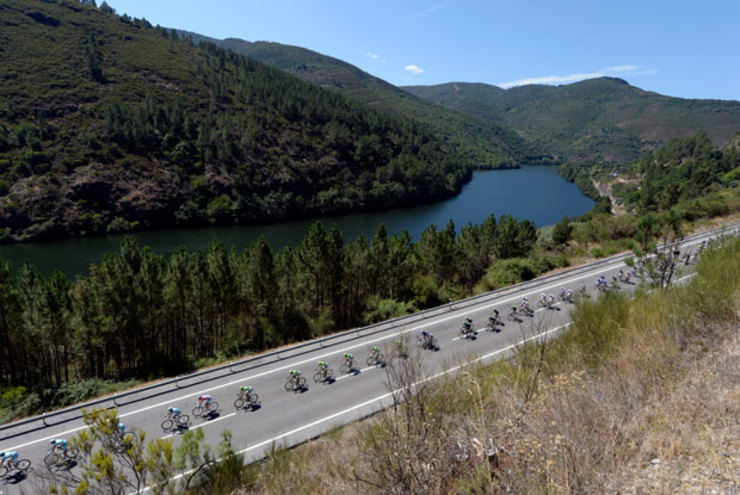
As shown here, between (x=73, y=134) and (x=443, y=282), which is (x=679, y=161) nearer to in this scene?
(x=443, y=282)

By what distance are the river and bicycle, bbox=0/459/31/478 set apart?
51133 mm

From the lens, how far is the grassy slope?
12.2 ft

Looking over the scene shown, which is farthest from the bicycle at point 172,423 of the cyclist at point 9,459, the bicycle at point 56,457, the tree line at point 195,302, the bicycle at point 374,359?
the tree line at point 195,302

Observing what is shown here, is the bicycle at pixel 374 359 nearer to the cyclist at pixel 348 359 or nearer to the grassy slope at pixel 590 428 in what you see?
the cyclist at pixel 348 359

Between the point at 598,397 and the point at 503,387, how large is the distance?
130 centimetres

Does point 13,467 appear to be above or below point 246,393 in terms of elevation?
below

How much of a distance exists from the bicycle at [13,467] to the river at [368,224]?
168ft

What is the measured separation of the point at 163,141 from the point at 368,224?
5919 centimetres

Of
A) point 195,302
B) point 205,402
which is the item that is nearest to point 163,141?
point 195,302

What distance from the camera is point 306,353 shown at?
19.0 m

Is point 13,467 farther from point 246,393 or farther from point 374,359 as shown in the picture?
point 374,359

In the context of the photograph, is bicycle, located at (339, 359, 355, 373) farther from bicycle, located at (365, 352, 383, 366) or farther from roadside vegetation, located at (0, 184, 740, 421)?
roadside vegetation, located at (0, 184, 740, 421)

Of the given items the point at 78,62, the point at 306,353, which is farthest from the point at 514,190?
the point at 78,62

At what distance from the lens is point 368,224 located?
88.7 m
